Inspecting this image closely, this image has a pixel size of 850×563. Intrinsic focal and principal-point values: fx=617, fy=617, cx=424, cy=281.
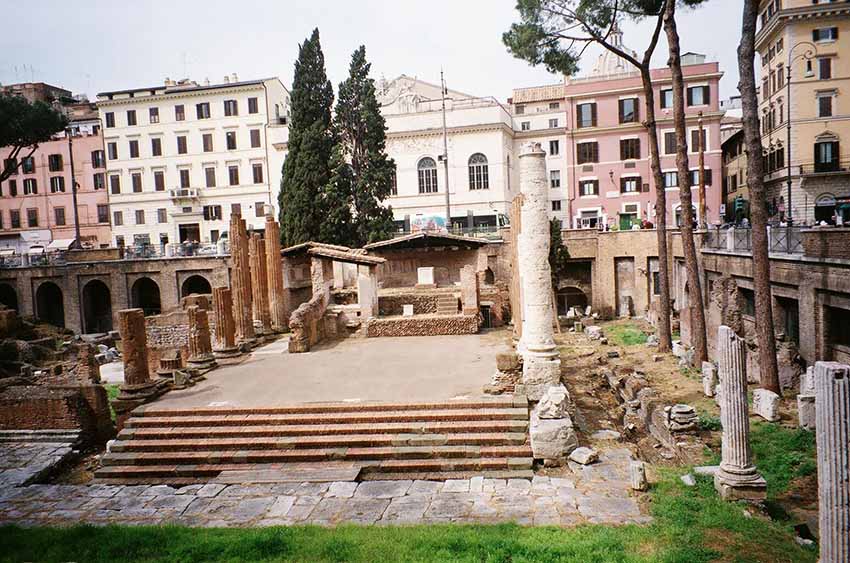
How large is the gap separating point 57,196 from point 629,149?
140 ft

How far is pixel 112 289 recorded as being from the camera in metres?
37.8

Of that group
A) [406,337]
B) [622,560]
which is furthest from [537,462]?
[406,337]

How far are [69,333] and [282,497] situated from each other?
30.5m

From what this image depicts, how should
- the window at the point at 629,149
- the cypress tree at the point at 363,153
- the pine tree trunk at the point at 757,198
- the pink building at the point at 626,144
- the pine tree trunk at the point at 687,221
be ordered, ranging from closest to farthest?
the pine tree trunk at the point at 757,198 → the pine tree trunk at the point at 687,221 → the cypress tree at the point at 363,153 → the pink building at the point at 626,144 → the window at the point at 629,149

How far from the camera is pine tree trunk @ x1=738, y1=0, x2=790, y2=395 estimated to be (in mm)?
13406

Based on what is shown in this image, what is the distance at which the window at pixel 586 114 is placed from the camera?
133 feet

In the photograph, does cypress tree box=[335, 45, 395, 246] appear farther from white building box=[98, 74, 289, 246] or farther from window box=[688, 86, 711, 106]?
window box=[688, 86, 711, 106]

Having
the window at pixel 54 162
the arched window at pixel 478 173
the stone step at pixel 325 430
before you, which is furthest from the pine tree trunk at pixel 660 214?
the window at pixel 54 162

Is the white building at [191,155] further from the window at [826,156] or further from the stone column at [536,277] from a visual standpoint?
the stone column at [536,277]

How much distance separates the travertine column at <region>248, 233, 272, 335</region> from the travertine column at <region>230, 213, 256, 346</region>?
3.31 feet

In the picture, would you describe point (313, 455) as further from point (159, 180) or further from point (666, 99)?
point (159, 180)

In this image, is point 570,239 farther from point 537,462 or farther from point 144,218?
point 144,218

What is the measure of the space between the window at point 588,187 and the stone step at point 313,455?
3280 cm

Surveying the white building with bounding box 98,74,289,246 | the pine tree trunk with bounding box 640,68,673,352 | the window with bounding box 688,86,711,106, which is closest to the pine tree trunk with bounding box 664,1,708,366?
the pine tree trunk with bounding box 640,68,673,352
